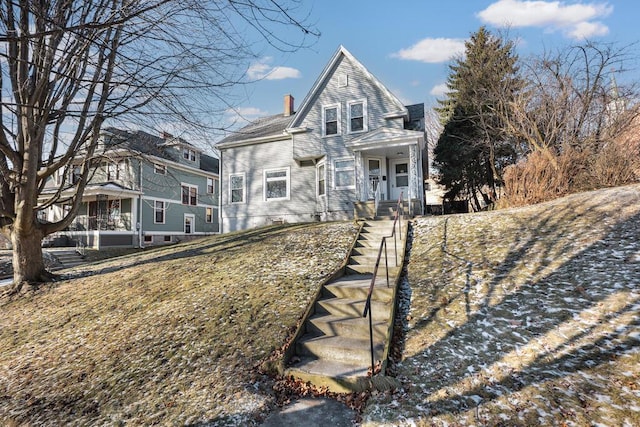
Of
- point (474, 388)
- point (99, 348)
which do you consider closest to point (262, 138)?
point (99, 348)

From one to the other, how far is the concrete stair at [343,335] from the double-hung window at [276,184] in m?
10.4

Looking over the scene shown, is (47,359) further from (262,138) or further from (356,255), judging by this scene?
(262,138)

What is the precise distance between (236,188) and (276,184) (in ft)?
8.66

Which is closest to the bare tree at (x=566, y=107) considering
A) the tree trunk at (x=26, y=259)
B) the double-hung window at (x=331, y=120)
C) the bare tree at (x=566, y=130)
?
the bare tree at (x=566, y=130)

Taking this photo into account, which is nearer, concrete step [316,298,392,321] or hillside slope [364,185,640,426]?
hillside slope [364,185,640,426]

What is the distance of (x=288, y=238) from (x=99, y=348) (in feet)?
18.5

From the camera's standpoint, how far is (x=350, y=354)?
14.2 ft

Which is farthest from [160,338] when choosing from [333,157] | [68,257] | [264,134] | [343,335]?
[68,257]

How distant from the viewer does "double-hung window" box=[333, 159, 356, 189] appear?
14.7m

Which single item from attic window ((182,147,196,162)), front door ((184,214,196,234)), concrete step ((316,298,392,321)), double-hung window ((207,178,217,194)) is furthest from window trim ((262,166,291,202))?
double-hung window ((207,178,217,194))

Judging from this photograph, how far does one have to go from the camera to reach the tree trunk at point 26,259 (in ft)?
28.3

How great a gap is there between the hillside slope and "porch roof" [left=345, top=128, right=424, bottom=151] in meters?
6.71

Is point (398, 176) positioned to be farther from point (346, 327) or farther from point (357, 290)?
point (346, 327)

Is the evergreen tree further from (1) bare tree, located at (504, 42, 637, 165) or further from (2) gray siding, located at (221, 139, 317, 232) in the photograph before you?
(2) gray siding, located at (221, 139, 317, 232)
